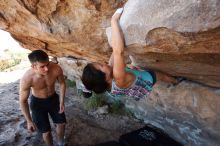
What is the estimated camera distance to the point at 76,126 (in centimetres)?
497

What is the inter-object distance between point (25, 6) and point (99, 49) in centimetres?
113

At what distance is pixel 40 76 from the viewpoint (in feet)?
12.5

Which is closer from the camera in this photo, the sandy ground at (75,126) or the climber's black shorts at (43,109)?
the climber's black shorts at (43,109)

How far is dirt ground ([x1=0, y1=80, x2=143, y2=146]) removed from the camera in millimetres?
4574

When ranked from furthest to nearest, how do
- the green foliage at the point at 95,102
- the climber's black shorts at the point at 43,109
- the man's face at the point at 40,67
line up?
the green foliage at the point at 95,102, the climber's black shorts at the point at 43,109, the man's face at the point at 40,67

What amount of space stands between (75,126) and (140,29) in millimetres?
3014

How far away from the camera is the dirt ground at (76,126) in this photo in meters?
4.57

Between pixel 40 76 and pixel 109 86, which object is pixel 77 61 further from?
pixel 109 86

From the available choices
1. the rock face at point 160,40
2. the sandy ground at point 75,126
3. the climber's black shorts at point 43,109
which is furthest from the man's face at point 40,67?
the sandy ground at point 75,126

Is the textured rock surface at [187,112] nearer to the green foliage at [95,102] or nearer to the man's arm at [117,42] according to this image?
the green foliage at [95,102]

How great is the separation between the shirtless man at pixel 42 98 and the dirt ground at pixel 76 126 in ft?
1.72

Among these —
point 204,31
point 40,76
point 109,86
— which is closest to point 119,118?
point 40,76

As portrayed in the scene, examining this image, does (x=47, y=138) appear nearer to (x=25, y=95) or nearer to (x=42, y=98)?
(x=42, y=98)

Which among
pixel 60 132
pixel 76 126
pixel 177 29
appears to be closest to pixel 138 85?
pixel 177 29
